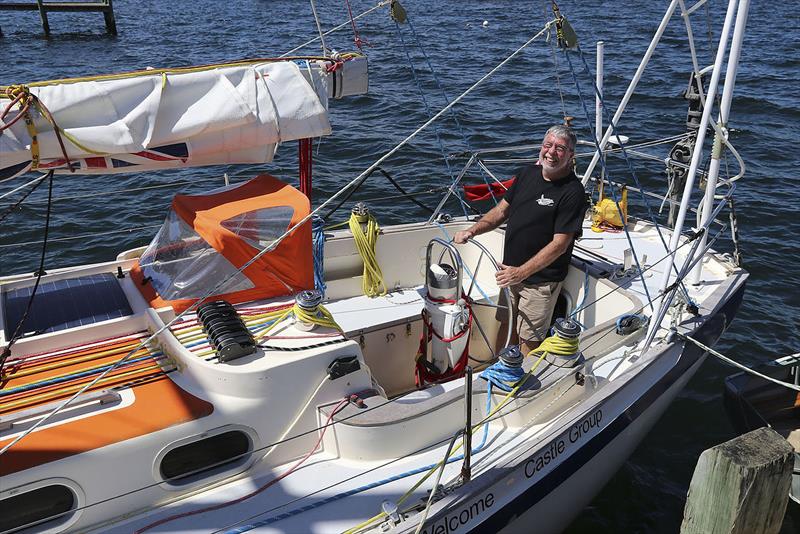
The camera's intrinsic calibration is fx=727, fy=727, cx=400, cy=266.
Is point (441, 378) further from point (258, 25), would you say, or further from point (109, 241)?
point (258, 25)

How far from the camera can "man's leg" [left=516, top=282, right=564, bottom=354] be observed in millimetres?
5582

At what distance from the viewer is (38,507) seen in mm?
3805

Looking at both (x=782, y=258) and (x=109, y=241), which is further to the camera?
(x=109, y=241)

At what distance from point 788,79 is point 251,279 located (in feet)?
54.7

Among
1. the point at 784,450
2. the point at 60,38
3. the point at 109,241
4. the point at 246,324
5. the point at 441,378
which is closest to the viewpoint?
the point at 784,450

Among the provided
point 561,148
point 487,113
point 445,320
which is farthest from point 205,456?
point 487,113

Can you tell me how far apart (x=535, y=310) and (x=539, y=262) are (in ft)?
1.77

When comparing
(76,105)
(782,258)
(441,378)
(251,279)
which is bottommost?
(782,258)

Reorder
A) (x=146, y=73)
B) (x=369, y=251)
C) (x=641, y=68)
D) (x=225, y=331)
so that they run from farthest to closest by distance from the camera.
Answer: (x=369, y=251), (x=641, y=68), (x=146, y=73), (x=225, y=331)

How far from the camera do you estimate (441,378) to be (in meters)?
5.33

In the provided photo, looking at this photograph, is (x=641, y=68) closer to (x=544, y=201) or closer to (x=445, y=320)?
(x=544, y=201)

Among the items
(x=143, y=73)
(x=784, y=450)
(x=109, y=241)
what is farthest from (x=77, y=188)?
(x=784, y=450)

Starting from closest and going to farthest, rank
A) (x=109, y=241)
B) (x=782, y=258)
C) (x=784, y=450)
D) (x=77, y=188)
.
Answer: (x=784, y=450) → (x=782, y=258) → (x=109, y=241) → (x=77, y=188)

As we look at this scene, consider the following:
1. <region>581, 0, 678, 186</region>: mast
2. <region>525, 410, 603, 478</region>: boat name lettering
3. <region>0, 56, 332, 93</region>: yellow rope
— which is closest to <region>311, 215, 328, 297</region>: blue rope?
<region>0, 56, 332, 93</region>: yellow rope
